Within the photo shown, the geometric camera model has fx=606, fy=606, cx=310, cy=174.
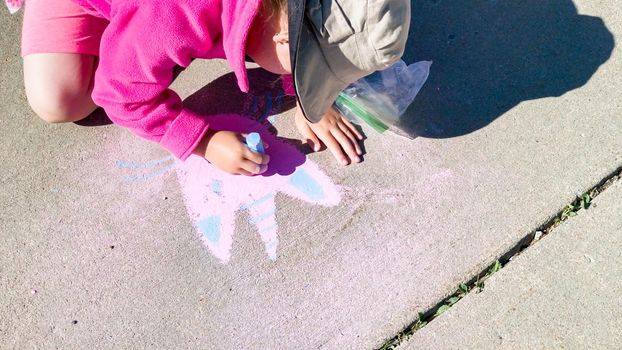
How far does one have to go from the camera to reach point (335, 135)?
7.18ft

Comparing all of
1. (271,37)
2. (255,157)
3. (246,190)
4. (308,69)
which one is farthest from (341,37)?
(246,190)

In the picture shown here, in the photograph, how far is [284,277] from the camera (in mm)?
2055

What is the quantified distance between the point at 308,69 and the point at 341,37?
0.39 ft

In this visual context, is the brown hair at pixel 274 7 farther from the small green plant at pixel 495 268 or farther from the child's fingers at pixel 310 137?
the small green plant at pixel 495 268

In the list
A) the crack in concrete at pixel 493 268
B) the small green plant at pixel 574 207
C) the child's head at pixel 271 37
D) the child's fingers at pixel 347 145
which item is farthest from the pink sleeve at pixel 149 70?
the small green plant at pixel 574 207

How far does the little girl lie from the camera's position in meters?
1.71

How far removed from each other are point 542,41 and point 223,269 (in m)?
1.46

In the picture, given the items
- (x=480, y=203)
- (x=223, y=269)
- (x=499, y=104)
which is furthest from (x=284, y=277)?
(x=499, y=104)

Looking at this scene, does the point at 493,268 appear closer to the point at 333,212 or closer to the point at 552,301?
the point at 552,301

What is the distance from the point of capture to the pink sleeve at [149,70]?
1.74 m

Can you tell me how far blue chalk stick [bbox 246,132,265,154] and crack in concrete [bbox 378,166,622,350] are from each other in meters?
0.78

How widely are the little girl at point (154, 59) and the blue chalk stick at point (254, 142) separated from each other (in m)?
0.03

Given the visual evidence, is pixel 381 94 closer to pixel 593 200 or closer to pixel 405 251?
pixel 405 251

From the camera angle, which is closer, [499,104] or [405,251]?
[405,251]
